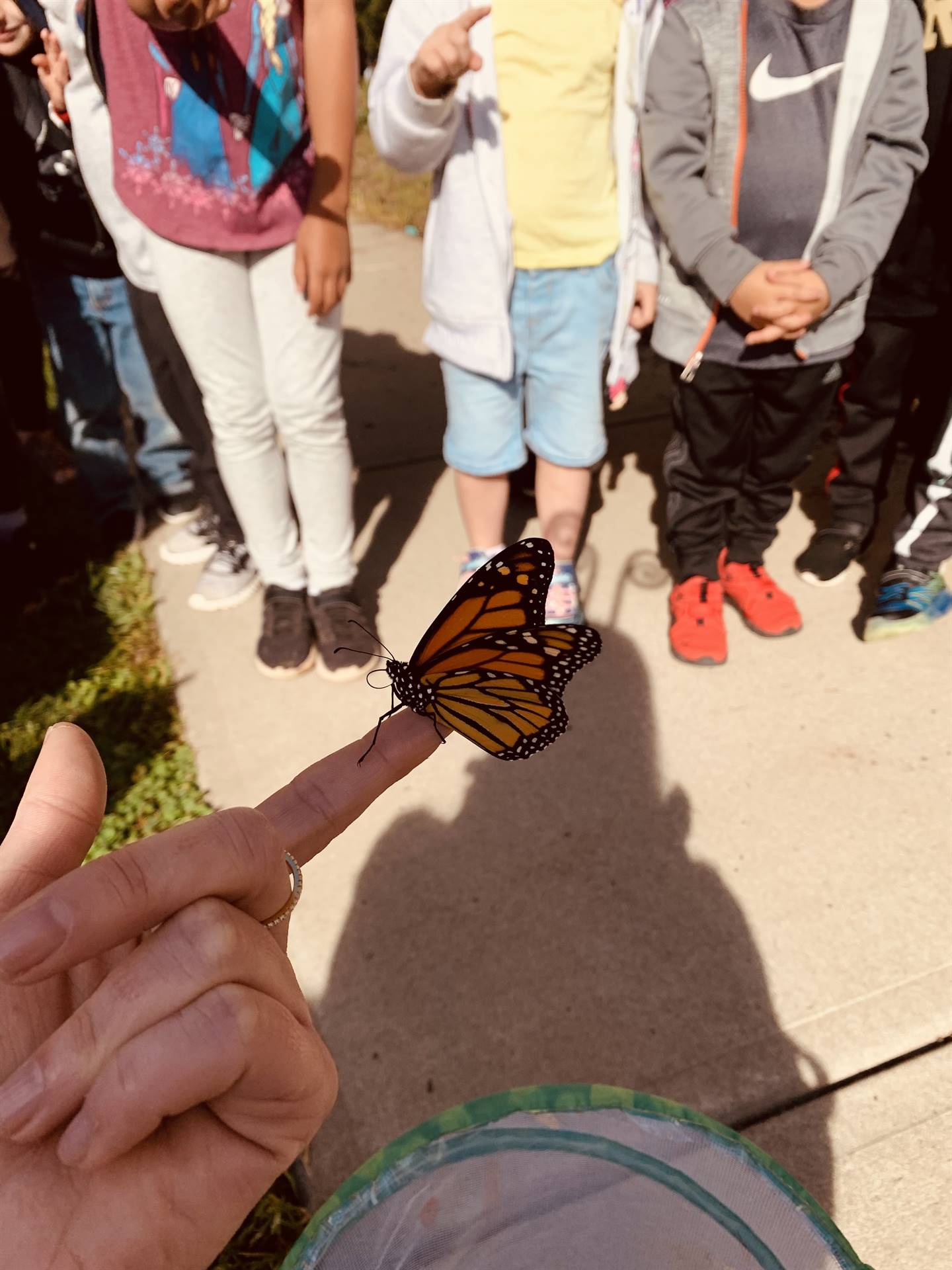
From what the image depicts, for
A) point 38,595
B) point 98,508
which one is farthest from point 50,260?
point 38,595

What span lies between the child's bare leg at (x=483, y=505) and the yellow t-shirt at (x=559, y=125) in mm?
647

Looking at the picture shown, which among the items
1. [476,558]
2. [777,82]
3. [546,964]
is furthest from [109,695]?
[777,82]

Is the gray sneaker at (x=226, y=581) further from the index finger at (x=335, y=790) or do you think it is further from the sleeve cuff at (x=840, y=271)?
the sleeve cuff at (x=840, y=271)

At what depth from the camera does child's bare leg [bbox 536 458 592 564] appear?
8.58ft

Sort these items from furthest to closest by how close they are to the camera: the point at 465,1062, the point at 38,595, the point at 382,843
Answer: the point at 38,595, the point at 382,843, the point at 465,1062

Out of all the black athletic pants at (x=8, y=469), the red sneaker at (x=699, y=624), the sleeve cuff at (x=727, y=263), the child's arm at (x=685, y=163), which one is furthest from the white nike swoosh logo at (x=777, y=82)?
the black athletic pants at (x=8, y=469)

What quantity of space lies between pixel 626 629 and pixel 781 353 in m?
1.02

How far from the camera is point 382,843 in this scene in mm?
2254

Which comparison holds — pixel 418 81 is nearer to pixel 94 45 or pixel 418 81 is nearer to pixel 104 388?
pixel 94 45

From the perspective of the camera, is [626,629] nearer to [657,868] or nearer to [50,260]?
[657,868]

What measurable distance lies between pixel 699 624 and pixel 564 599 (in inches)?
19.1

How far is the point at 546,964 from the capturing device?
1967 millimetres

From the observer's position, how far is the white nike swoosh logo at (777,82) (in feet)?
6.71

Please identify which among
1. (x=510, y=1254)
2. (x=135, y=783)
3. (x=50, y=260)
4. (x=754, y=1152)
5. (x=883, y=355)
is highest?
(x=50, y=260)
